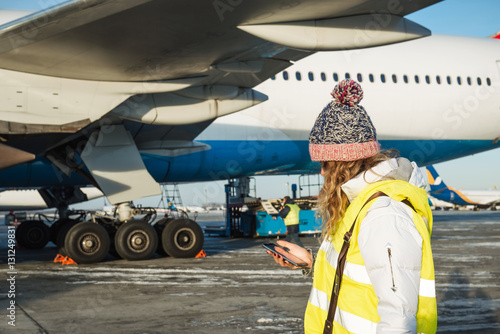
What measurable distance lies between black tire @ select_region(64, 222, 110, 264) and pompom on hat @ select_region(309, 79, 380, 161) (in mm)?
9053

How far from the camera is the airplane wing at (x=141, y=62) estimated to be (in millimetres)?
7141

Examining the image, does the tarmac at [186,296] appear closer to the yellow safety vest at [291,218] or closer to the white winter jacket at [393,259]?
the yellow safety vest at [291,218]

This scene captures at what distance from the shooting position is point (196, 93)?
10086mm

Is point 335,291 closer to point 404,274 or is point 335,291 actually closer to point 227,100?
point 404,274

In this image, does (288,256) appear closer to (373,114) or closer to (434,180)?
(373,114)

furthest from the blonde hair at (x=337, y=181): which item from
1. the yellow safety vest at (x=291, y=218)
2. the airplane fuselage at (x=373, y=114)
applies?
the yellow safety vest at (x=291, y=218)

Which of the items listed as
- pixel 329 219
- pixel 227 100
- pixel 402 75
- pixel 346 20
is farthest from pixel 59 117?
pixel 402 75

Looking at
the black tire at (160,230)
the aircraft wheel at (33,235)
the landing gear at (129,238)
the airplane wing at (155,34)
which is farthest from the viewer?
the aircraft wheel at (33,235)

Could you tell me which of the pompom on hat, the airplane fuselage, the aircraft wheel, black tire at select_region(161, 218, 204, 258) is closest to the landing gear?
black tire at select_region(161, 218, 204, 258)

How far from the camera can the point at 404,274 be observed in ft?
6.03

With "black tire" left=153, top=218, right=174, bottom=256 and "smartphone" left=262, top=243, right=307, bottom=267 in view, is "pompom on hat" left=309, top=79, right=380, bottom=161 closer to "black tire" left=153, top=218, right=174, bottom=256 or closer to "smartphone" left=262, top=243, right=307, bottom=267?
"smartphone" left=262, top=243, right=307, bottom=267

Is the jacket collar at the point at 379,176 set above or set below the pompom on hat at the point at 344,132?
below

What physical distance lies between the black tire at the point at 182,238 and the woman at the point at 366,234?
928 centimetres

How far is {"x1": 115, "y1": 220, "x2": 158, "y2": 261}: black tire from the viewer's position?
35.7ft
